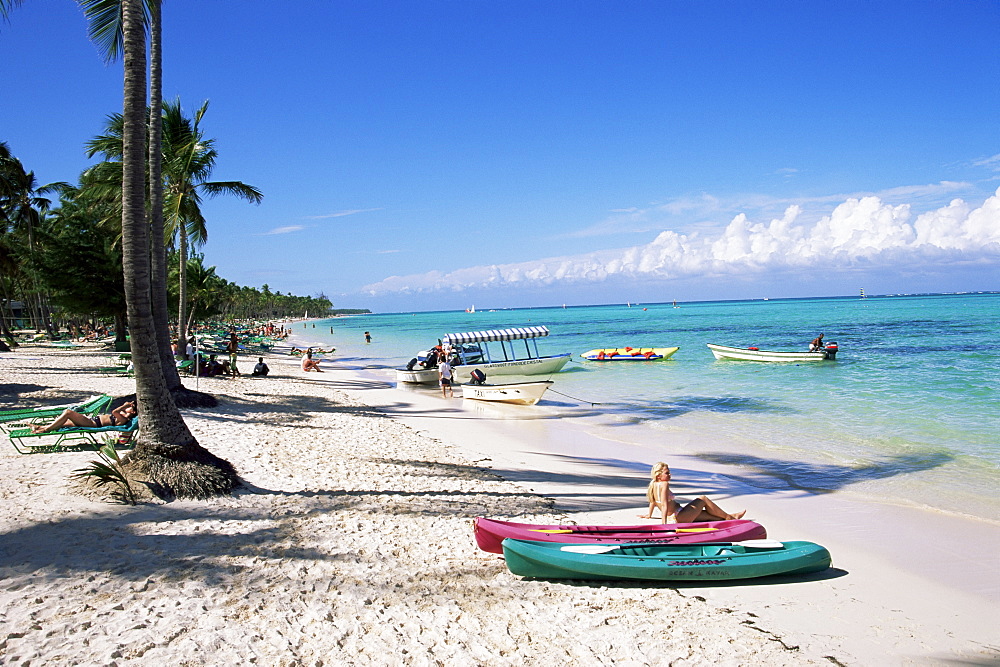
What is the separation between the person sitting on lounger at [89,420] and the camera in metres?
9.01

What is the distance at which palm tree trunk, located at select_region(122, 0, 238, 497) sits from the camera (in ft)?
23.6

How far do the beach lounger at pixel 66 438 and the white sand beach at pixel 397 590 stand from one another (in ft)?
0.65

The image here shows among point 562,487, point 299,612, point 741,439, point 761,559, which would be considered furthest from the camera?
point 741,439

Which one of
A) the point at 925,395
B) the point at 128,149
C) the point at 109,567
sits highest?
the point at 128,149

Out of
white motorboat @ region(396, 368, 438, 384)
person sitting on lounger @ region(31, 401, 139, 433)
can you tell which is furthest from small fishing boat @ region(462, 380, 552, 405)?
person sitting on lounger @ region(31, 401, 139, 433)

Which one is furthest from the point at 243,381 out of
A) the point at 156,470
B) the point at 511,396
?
the point at 156,470

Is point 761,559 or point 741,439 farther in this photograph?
point 741,439

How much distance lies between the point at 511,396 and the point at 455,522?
1150cm

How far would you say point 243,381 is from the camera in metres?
21.8

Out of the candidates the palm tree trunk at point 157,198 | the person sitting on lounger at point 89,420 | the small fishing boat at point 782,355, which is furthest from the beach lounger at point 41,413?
the small fishing boat at point 782,355

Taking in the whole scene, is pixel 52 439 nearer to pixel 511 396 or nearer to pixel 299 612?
pixel 299 612

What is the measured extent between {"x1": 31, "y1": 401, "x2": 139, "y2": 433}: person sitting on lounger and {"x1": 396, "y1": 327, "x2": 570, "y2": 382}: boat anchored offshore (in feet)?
42.9

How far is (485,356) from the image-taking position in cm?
2328

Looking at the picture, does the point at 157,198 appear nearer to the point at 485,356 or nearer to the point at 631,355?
the point at 485,356
